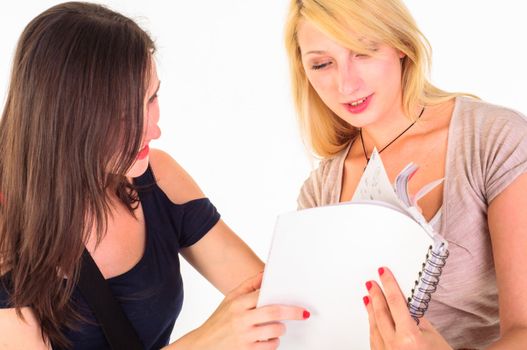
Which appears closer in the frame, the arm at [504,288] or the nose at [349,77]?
the arm at [504,288]

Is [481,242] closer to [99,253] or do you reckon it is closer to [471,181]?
[471,181]

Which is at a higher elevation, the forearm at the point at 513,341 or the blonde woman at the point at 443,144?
the blonde woman at the point at 443,144

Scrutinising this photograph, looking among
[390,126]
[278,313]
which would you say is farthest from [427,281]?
[390,126]

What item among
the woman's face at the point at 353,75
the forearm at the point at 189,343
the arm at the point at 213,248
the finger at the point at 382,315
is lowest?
the forearm at the point at 189,343

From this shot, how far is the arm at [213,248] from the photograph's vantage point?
6.23 ft

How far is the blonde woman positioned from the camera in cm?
152

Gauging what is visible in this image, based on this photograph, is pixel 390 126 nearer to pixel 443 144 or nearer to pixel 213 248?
pixel 443 144

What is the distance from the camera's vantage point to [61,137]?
1.52 meters

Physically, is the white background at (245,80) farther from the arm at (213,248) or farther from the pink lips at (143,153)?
the pink lips at (143,153)

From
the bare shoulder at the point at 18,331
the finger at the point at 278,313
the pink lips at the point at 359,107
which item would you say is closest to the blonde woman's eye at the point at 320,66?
the pink lips at the point at 359,107

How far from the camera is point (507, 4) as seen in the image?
2549 mm

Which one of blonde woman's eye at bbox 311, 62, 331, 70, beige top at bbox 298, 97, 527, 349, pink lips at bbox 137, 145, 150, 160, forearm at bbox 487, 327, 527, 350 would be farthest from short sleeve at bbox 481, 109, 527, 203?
pink lips at bbox 137, 145, 150, 160

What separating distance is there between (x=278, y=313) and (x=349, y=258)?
19cm

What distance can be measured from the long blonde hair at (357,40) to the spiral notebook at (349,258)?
0.44 metres
